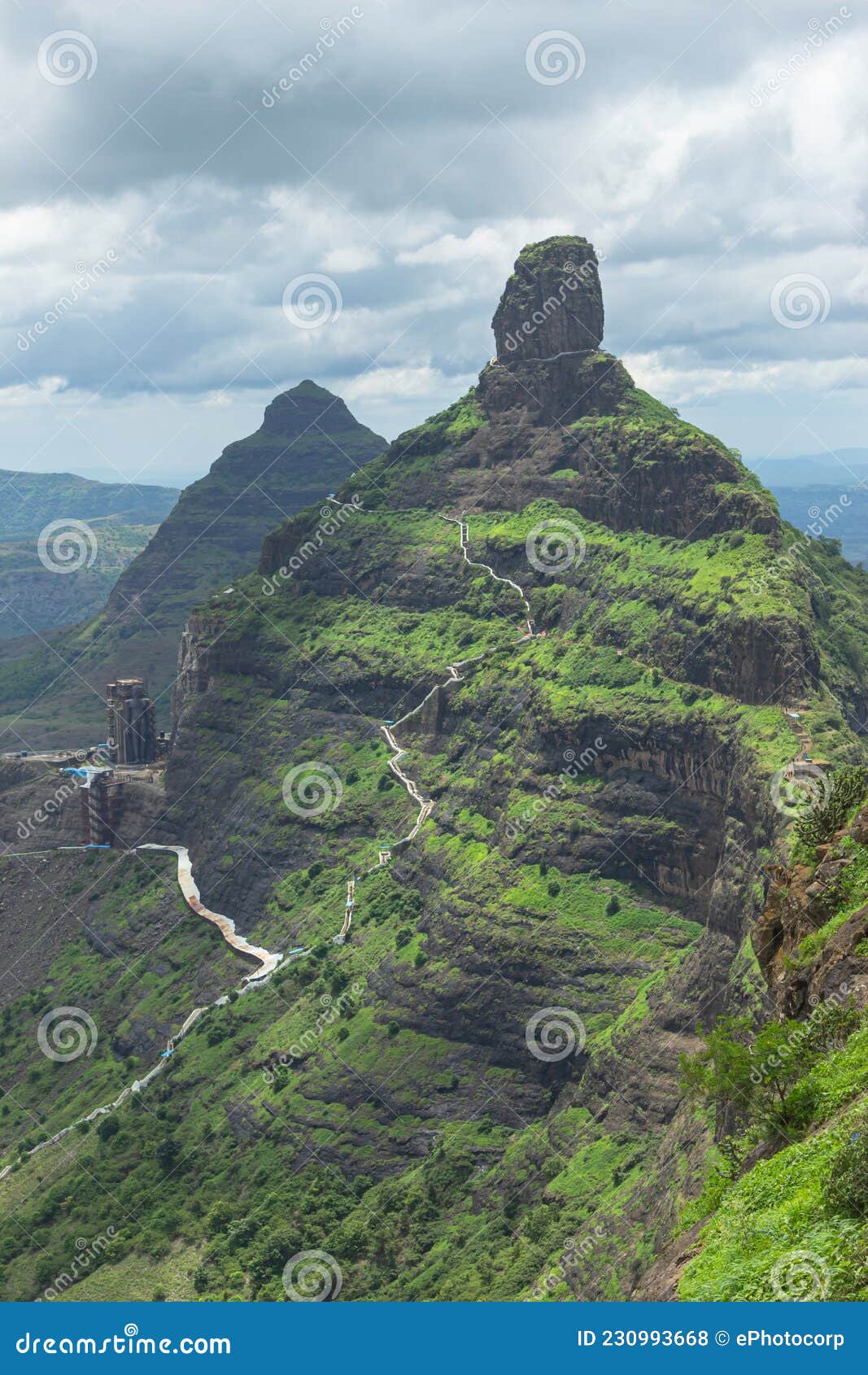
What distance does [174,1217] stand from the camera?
96000mm

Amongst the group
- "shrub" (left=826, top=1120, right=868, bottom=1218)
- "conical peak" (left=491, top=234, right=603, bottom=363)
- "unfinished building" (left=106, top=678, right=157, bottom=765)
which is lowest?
"shrub" (left=826, top=1120, right=868, bottom=1218)

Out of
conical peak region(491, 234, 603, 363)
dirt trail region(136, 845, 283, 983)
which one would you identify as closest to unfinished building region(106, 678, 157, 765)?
dirt trail region(136, 845, 283, 983)

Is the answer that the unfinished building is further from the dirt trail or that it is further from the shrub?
the shrub

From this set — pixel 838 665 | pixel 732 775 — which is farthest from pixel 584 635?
pixel 732 775

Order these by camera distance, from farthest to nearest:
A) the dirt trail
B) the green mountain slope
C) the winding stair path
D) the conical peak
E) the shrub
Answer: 1. the conical peak
2. the dirt trail
3. the winding stair path
4. the green mountain slope
5. the shrub

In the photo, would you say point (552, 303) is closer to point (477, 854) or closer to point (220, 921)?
point (477, 854)

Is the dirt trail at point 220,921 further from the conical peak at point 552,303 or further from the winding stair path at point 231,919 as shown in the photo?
the conical peak at point 552,303

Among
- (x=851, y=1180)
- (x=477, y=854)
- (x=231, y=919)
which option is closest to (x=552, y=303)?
(x=477, y=854)

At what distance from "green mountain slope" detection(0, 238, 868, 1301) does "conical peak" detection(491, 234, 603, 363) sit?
0.32 metres

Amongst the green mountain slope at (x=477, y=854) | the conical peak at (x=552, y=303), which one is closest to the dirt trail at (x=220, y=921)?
the green mountain slope at (x=477, y=854)

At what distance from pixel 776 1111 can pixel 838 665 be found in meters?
90.7

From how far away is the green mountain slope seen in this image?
267 feet

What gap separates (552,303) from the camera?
445 ft

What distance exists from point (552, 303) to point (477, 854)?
182 feet
